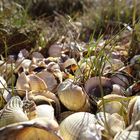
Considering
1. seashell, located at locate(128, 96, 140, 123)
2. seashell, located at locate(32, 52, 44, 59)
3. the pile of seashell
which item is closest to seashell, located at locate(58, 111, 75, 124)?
the pile of seashell

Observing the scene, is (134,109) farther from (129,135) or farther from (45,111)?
(45,111)

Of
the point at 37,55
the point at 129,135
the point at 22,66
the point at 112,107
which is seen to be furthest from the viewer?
the point at 37,55

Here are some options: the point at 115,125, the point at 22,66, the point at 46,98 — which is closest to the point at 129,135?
the point at 115,125

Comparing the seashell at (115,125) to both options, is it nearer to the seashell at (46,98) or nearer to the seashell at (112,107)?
the seashell at (112,107)

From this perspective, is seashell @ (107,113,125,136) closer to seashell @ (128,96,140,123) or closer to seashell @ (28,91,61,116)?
seashell @ (128,96,140,123)

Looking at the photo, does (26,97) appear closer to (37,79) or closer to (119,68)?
(37,79)

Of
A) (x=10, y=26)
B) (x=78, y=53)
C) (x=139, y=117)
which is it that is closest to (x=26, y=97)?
(x=139, y=117)
